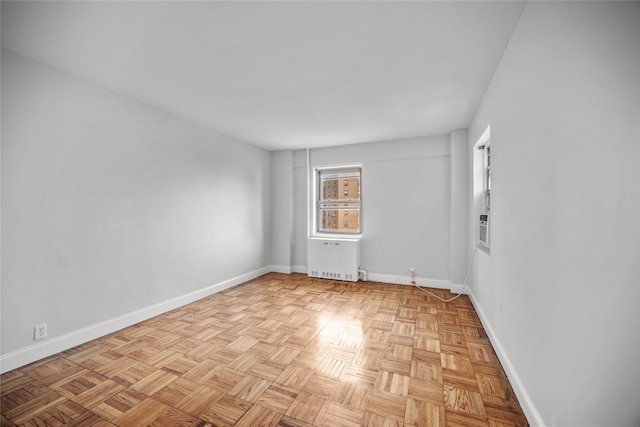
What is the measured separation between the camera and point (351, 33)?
1866 millimetres

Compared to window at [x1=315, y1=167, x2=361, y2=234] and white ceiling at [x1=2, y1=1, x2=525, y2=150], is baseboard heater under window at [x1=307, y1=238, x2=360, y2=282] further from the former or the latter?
white ceiling at [x1=2, y1=1, x2=525, y2=150]

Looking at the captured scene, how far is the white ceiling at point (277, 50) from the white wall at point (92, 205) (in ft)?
1.00

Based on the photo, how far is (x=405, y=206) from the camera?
4.58 metres

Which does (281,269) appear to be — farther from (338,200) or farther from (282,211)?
(338,200)

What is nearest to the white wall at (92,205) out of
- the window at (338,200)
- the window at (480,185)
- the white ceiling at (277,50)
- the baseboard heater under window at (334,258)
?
the white ceiling at (277,50)

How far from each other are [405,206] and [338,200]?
129 centimetres

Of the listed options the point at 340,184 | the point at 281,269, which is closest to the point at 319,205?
the point at 340,184

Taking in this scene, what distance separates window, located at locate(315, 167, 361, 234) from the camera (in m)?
5.14

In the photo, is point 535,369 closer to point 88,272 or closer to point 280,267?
point 88,272

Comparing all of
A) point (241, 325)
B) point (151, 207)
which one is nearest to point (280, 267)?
point (241, 325)

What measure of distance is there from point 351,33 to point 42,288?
3207 mm

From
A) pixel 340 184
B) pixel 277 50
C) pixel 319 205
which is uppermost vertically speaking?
pixel 277 50

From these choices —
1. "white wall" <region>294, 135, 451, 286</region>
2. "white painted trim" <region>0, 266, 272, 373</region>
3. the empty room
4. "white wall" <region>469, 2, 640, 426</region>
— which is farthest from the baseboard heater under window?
"white wall" <region>469, 2, 640, 426</region>

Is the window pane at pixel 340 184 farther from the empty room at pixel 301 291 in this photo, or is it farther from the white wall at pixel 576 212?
the white wall at pixel 576 212
